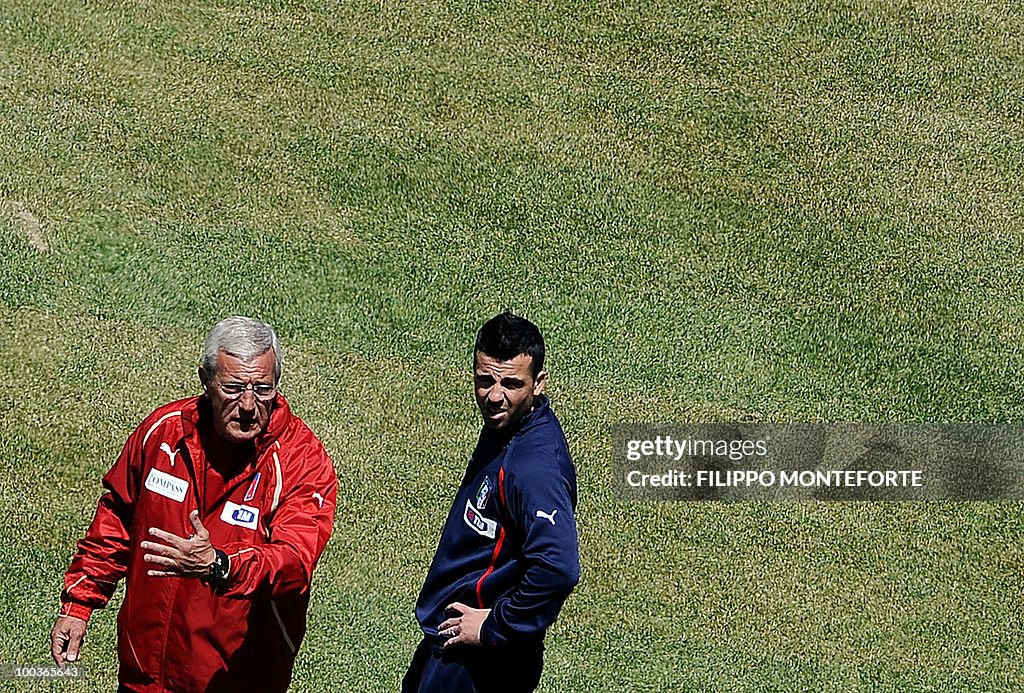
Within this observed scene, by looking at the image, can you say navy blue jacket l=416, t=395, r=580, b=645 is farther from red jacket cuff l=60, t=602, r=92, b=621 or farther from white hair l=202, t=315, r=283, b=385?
red jacket cuff l=60, t=602, r=92, b=621

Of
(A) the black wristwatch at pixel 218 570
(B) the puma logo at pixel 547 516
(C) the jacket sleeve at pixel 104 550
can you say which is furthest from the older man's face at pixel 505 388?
(C) the jacket sleeve at pixel 104 550

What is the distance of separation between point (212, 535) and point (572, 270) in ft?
20.1

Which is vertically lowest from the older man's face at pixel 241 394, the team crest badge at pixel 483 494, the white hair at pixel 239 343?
the team crest badge at pixel 483 494

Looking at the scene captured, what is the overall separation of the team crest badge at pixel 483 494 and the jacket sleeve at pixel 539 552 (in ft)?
0.50

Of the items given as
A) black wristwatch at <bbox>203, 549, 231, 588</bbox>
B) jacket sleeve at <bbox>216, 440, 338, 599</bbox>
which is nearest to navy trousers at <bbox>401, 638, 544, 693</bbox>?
jacket sleeve at <bbox>216, 440, 338, 599</bbox>

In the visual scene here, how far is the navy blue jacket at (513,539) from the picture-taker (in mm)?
5227

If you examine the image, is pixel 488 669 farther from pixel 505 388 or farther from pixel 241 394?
pixel 241 394

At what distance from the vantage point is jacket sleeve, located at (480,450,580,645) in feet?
17.1

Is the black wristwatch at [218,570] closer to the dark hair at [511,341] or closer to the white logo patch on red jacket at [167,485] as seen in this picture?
the white logo patch on red jacket at [167,485]

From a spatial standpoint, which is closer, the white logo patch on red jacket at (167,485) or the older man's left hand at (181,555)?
the older man's left hand at (181,555)

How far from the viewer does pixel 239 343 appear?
5.22m

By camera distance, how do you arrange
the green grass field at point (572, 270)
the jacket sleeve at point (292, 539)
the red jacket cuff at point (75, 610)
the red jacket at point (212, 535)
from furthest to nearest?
1. the green grass field at point (572, 270)
2. the red jacket cuff at point (75, 610)
3. the red jacket at point (212, 535)
4. the jacket sleeve at point (292, 539)

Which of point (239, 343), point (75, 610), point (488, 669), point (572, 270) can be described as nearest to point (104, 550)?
point (75, 610)

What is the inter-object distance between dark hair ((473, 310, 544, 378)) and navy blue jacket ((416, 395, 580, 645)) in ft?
0.76
